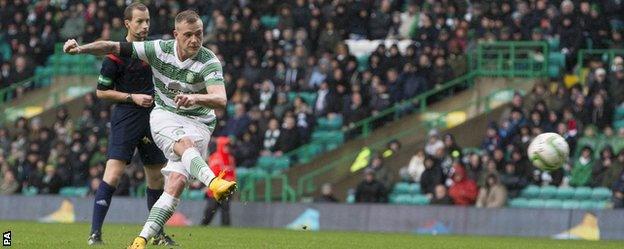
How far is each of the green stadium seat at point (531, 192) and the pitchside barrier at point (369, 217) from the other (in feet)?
5.12

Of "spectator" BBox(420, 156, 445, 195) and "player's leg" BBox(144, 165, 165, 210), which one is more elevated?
"player's leg" BBox(144, 165, 165, 210)

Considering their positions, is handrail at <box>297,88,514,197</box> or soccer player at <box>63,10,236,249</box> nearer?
soccer player at <box>63,10,236,249</box>

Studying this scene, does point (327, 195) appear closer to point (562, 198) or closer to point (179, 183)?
point (562, 198)

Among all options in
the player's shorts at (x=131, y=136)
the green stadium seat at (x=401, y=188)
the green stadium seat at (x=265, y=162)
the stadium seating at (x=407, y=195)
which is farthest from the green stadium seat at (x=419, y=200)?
the player's shorts at (x=131, y=136)

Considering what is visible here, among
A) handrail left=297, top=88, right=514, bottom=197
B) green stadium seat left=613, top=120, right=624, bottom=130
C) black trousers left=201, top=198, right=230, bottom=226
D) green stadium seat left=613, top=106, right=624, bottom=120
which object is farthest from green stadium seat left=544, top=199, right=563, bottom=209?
black trousers left=201, top=198, right=230, bottom=226

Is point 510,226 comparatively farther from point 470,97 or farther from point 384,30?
point 384,30

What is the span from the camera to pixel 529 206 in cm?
2508

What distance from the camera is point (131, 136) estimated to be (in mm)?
14852

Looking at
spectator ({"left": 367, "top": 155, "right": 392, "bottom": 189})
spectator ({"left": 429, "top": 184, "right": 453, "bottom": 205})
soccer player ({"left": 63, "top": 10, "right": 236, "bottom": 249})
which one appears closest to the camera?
soccer player ({"left": 63, "top": 10, "right": 236, "bottom": 249})

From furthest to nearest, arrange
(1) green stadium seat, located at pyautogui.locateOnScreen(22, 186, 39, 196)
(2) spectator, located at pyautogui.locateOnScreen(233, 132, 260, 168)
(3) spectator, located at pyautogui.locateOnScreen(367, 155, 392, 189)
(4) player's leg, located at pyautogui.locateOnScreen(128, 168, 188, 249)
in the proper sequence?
(1) green stadium seat, located at pyautogui.locateOnScreen(22, 186, 39, 196), (2) spectator, located at pyautogui.locateOnScreen(233, 132, 260, 168), (3) spectator, located at pyautogui.locateOnScreen(367, 155, 392, 189), (4) player's leg, located at pyautogui.locateOnScreen(128, 168, 188, 249)

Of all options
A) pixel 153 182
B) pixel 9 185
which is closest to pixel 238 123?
pixel 9 185

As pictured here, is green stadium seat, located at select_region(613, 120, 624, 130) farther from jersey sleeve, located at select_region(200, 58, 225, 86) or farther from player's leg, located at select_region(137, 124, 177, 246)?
jersey sleeve, located at select_region(200, 58, 225, 86)

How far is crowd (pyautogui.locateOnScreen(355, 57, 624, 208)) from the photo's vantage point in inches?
985

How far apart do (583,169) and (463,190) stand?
2018 mm
